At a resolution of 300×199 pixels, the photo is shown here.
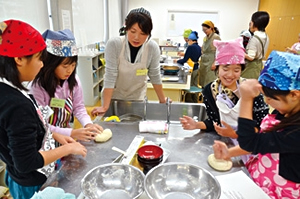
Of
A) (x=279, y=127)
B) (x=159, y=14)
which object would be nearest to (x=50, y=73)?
(x=279, y=127)

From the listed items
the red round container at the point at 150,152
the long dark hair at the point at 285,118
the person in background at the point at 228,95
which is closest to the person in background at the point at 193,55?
the person in background at the point at 228,95

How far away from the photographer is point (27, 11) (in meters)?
2.30

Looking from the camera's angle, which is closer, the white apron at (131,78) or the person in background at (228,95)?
the person in background at (228,95)

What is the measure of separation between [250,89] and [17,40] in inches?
30.5

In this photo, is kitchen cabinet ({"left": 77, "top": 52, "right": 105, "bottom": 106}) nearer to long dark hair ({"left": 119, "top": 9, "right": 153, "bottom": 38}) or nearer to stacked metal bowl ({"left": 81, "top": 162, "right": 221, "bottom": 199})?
long dark hair ({"left": 119, "top": 9, "right": 153, "bottom": 38})

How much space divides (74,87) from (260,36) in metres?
2.59

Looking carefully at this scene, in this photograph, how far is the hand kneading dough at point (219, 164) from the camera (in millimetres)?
877

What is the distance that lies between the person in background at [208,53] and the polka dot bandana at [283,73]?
9.32 ft

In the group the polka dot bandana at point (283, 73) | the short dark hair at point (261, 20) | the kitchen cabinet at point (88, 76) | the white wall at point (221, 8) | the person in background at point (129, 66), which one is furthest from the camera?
the white wall at point (221, 8)

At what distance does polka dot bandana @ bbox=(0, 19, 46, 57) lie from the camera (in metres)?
0.67

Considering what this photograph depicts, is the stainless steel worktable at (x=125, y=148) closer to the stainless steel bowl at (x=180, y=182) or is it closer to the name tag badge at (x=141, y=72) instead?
the stainless steel bowl at (x=180, y=182)

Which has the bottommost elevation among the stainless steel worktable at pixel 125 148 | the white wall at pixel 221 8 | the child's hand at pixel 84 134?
the stainless steel worktable at pixel 125 148

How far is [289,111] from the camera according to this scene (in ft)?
2.45

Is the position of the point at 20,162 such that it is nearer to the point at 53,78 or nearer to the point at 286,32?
the point at 53,78
